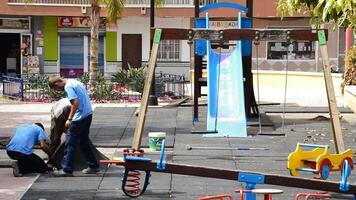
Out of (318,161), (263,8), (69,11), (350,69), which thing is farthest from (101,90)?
→ (318,161)

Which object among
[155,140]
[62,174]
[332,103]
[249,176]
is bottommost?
[62,174]

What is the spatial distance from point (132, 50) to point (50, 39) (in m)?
4.28

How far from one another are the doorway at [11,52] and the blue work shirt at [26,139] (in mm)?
26914

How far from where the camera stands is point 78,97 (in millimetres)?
9742

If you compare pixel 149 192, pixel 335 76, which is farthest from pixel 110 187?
pixel 335 76

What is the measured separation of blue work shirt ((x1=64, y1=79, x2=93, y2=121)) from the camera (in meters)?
9.67

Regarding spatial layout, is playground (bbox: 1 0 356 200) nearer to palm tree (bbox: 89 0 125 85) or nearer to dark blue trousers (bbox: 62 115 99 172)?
dark blue trousers (bbox: 62 115 99 172)

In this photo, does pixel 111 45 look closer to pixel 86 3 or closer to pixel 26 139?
pixel 86 3

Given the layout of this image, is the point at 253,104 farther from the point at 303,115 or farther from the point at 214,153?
the point at 214,153

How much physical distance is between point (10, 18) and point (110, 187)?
1102 inches

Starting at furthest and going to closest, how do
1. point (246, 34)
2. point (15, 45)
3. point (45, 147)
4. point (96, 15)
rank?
point (15, 45), point (96, 15), point (45, 147), point (246, 34)

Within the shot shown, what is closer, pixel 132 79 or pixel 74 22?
pixel 132 79

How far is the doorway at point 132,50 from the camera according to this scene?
35.6 metres

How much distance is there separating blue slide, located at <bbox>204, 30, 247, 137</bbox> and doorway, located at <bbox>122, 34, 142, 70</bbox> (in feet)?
66.8
